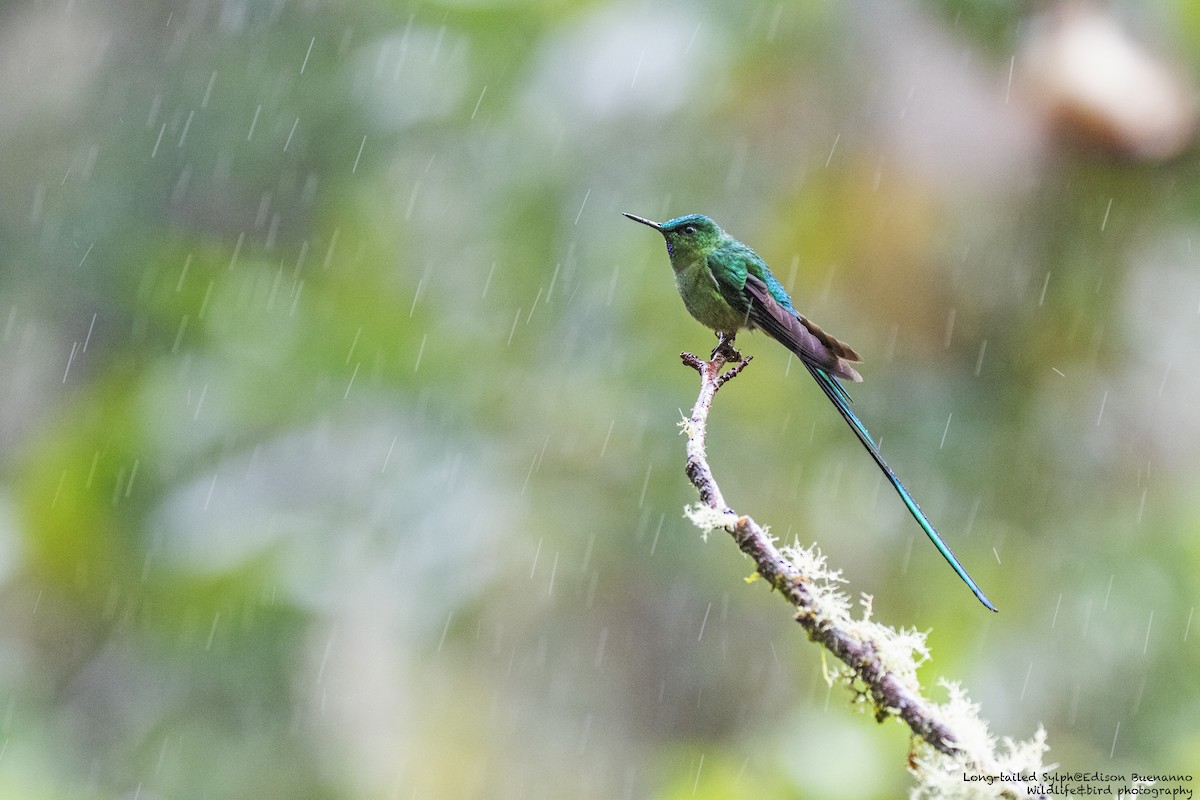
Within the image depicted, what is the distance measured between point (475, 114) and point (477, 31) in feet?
1.39

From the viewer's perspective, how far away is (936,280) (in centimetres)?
476

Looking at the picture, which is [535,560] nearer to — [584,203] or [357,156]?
[584,203]

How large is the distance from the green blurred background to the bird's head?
73.0 inches

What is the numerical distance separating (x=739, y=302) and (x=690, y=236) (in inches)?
11.7

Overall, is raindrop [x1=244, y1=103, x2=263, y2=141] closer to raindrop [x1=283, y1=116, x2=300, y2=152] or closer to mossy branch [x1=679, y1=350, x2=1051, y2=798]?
raindrop [x1=283, y1=116, x2=300, y2=152]

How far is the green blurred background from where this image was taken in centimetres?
473

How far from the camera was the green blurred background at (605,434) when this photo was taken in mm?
4730

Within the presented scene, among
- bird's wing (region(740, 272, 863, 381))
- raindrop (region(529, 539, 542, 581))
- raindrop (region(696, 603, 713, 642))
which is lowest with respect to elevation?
bird's wing (region(740, 272, 863, 381))

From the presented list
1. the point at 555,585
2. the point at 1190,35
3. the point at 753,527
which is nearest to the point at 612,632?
the point at 555,585

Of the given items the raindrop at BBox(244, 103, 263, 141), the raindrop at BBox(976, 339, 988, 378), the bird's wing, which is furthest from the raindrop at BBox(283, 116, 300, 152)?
the bird's wing

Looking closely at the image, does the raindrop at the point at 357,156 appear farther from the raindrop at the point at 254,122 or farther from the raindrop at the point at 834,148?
the raindrop at the point at 834,148

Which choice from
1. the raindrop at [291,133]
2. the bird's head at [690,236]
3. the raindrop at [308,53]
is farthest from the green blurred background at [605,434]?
the bird's head at [690,236]

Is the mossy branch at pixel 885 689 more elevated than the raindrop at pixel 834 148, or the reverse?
the raindrop at pixel 834 148

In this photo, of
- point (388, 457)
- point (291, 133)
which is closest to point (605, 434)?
point (388, 457)
